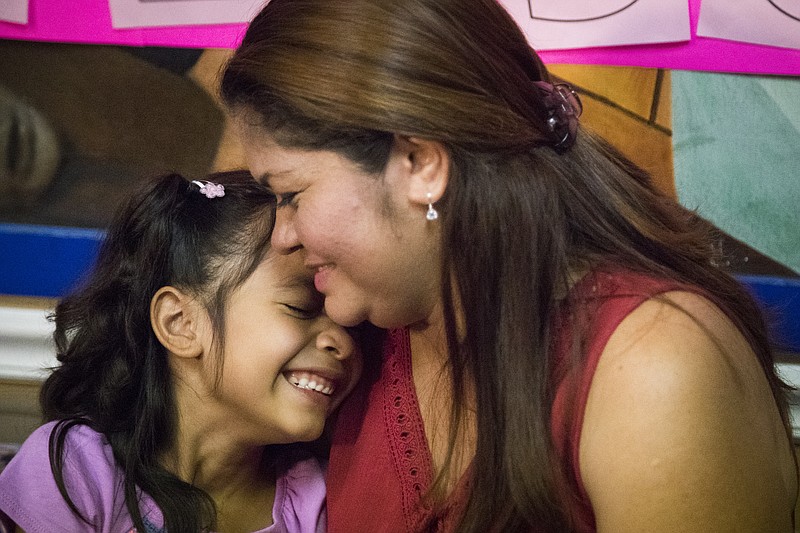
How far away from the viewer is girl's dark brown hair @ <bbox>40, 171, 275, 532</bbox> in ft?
3.82

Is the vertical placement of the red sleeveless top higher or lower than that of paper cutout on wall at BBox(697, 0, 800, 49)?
lower

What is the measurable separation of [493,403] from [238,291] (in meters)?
0.42

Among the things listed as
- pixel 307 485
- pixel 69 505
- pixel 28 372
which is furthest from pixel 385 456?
pixel 28 372

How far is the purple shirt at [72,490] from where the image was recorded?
1100mm

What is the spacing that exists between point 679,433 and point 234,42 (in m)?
0.99

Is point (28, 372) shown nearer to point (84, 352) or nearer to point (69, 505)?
point (84, 352)

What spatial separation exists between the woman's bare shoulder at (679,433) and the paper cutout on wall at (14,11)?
118cm

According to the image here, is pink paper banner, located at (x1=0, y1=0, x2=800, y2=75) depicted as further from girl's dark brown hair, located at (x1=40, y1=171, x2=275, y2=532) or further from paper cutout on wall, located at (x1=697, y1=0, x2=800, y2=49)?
girl's dark brown hair, located at (x1=40, y1=171, x2=275, y2=532)

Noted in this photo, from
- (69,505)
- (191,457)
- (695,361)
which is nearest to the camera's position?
(695,361)

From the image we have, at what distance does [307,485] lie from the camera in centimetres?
126

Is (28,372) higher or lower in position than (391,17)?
lower

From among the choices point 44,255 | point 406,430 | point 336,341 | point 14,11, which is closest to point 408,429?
point 406,430

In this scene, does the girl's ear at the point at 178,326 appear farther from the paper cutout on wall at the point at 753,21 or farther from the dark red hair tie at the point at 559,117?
the paper cutout on wall at the point at 753,21

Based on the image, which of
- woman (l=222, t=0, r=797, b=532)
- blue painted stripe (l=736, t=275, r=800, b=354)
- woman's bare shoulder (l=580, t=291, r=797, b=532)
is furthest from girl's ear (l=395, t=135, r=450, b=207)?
blue painted stripe (l=736, t=275, r=800, b=354)
